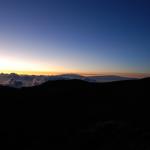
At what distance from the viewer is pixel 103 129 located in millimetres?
29359

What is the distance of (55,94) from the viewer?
79.7 m

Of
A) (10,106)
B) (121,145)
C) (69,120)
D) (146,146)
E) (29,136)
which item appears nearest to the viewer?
(146,146)

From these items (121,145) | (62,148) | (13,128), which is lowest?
(13,128)

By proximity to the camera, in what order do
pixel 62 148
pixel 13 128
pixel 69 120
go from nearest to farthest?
1. pixel 62 148
2. pixel 13 128
3. pixel 69 120

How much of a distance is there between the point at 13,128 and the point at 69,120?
14.1m

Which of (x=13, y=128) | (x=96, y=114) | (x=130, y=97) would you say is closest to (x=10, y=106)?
(x=13, y=128)

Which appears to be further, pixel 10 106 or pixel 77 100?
pixel 77 100

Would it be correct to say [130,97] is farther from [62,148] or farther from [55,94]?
[62,148]

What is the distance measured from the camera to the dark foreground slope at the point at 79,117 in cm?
2598

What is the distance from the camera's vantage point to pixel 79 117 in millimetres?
57625

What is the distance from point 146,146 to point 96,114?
38410 mm

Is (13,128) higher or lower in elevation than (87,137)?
lower

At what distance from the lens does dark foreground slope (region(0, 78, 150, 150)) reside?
26.0 m

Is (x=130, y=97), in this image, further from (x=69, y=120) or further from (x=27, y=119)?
(x=27, y=119)
